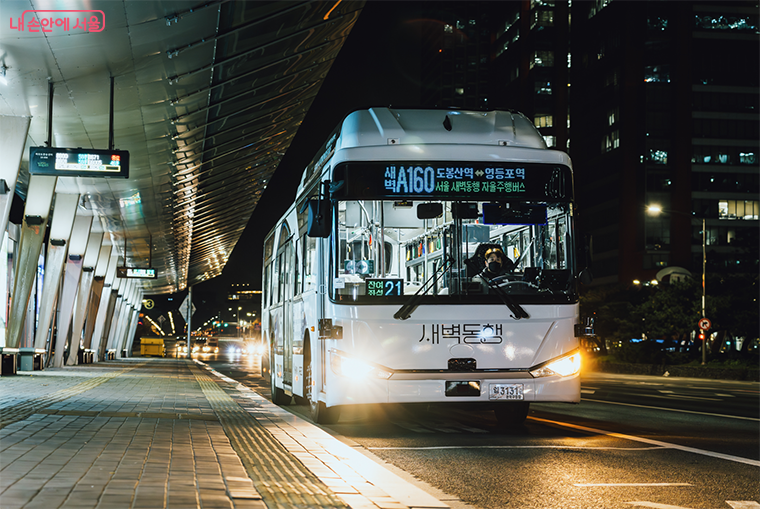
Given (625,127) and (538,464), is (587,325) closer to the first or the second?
(538,464)

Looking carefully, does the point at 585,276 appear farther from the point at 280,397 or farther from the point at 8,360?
the point at 8,360

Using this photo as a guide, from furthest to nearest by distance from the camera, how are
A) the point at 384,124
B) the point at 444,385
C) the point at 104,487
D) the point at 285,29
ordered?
the point at 285,29 → the point at 384,124 → the point at 444,385 → the point at 104,487

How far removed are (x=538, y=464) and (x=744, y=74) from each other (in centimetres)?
8278

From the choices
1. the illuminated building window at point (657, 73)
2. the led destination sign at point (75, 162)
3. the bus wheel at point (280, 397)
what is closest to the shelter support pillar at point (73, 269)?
the led destination sign at point (75, 162)

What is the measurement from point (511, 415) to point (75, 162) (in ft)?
35.6

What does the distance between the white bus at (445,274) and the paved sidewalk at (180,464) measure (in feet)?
4.38

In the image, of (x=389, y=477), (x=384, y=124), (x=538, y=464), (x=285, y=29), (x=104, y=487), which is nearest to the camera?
(x=104, y=487)

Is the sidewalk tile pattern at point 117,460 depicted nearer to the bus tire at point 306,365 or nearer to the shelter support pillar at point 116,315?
the bus tire at point 306,365

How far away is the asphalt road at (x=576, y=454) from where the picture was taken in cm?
676

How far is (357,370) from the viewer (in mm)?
10359

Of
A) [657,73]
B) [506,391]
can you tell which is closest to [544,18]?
[657,73]

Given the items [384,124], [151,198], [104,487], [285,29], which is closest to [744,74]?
[151,198]

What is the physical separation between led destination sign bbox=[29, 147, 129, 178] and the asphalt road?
6.79m

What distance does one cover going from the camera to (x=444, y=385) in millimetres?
10258
